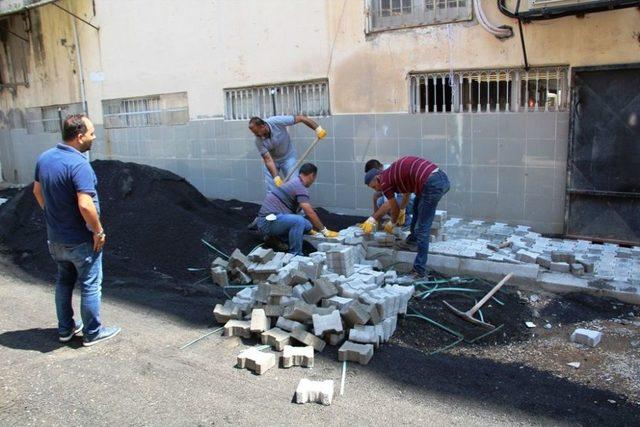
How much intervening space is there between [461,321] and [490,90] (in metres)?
3.69

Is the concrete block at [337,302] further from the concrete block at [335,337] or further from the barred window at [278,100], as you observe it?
the barred window at [278,100]

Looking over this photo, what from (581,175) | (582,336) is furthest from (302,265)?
(581,175)

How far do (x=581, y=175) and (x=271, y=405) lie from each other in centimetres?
522

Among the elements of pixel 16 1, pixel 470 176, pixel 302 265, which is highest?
pixel 16 1

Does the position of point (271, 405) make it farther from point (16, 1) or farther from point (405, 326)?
point (16, 1)

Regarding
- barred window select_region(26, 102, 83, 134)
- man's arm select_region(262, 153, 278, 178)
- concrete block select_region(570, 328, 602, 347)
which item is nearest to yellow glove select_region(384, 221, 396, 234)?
man's arm select_region(262, 153, 278, 178)

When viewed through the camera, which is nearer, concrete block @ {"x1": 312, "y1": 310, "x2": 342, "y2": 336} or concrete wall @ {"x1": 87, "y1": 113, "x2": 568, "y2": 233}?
concrete block @ {"x1": 312, "y1": 310, "x2": 342, "y2": 336}

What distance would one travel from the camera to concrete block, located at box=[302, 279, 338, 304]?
4.77 meters

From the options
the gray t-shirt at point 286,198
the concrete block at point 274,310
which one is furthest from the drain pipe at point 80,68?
the concrete block at point 274,310

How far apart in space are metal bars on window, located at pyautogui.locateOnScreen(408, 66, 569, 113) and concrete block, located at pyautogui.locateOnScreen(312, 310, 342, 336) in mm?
4235

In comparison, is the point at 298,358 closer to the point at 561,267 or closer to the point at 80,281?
the point at 80,281

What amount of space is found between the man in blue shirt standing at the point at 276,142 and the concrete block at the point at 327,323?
3.48 meters

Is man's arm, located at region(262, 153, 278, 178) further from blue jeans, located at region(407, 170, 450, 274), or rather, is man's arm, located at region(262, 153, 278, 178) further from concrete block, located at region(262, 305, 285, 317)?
concrete block, located at region(262, 305, 285, 317)

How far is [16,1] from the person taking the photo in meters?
12.5
